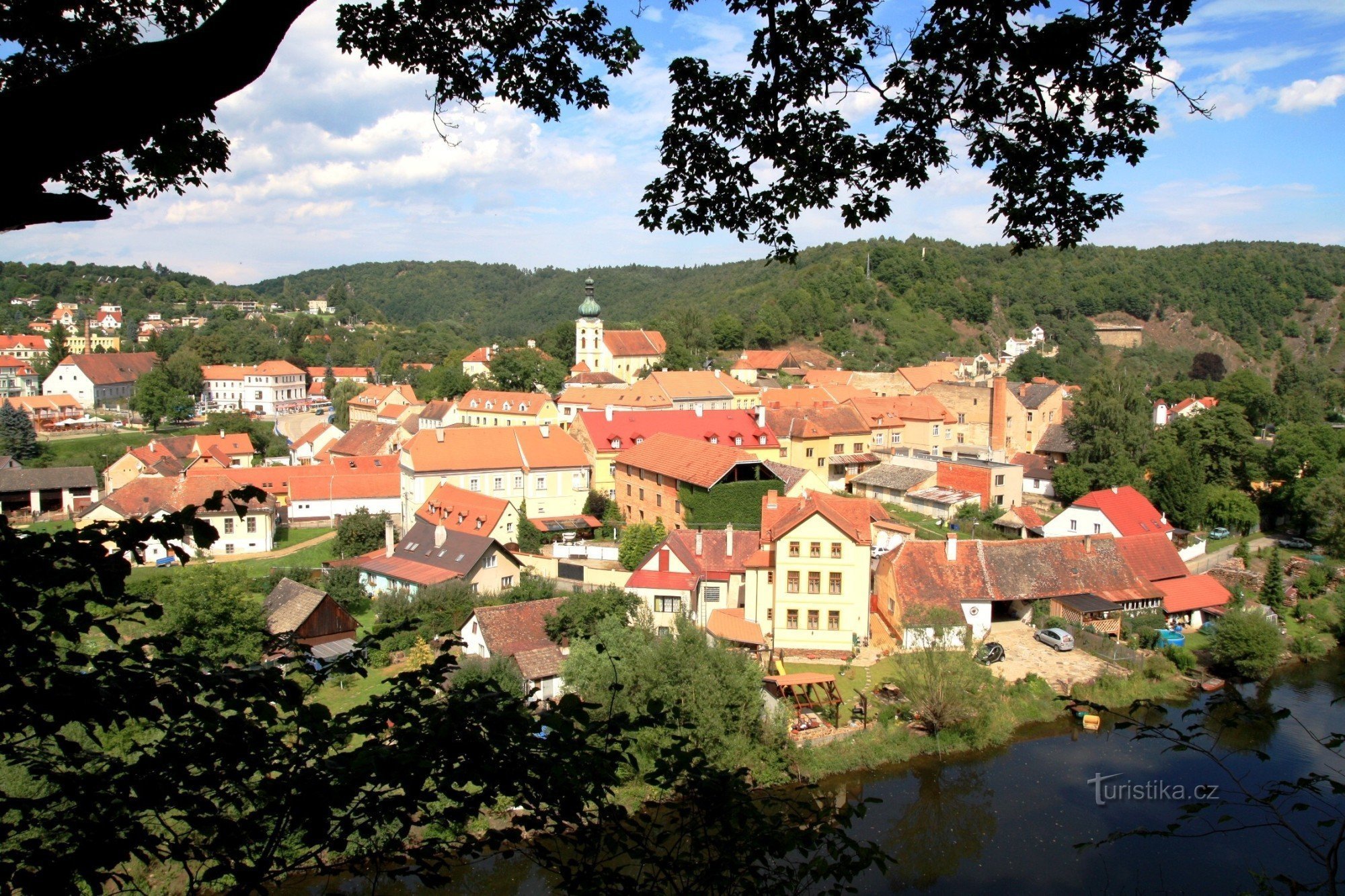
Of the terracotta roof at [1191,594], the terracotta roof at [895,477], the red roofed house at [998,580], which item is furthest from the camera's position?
the terracotta roof at [895,477]

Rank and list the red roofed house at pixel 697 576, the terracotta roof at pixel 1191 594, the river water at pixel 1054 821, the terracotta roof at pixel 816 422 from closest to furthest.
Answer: the river water at pixel 1054 821 → the red roofed house at pixel 697 576 → the terracotta roof at pixel 1191 594 → the terracotta roof at pixel 816 422

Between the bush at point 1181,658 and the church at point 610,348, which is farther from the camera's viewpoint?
the church at point 610,348

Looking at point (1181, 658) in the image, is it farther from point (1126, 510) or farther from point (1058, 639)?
point (1126, 510)

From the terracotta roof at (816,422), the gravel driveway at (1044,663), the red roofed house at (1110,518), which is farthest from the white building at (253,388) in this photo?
the gravel driveway at (1044,663)

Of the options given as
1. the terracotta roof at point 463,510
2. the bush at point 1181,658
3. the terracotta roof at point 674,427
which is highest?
the terracotta roof at point 674,427

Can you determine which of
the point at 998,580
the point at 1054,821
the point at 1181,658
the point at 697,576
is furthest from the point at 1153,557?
the point at 697,576

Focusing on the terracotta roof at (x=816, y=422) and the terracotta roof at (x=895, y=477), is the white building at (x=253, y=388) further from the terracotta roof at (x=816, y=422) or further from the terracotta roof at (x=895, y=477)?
the terracotta roof at (x=895, y=477)

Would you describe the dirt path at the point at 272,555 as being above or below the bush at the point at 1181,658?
above
